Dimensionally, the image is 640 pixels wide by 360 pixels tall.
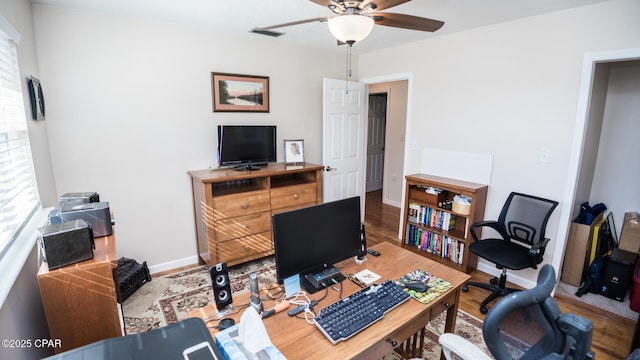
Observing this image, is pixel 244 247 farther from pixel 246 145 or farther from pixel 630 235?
pixel 630 235

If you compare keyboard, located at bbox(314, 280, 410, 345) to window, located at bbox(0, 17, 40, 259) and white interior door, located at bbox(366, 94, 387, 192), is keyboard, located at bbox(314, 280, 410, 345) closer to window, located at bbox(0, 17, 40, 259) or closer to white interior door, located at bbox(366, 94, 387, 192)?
window, located at bbox(0, 17, 40, 259)

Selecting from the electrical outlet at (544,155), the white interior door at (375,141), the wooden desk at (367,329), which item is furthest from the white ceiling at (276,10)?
the white interior door at (375,141)

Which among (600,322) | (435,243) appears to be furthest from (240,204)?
(600,322)

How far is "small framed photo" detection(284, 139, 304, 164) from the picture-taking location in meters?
3.58

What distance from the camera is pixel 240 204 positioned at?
9.79 feet

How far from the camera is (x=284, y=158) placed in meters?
3.72

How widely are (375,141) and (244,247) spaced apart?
3.98m

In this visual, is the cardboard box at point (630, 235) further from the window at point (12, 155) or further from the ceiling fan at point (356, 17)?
the window at point (12, 155)

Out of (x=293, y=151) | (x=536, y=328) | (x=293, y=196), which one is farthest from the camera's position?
(x=293, y=151)

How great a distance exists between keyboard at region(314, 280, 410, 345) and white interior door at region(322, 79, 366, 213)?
103 inches

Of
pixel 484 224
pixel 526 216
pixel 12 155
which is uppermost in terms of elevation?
pixel 12 155

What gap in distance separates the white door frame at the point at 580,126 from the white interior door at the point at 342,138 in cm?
236

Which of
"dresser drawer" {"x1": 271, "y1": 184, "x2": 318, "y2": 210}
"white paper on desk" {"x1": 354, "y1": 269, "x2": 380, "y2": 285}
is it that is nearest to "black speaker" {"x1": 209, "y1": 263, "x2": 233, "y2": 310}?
"white paper on desk" {"x1": 354, "y1": 269, "x2": 380, "y2": 285}

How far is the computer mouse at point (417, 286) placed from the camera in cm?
142
